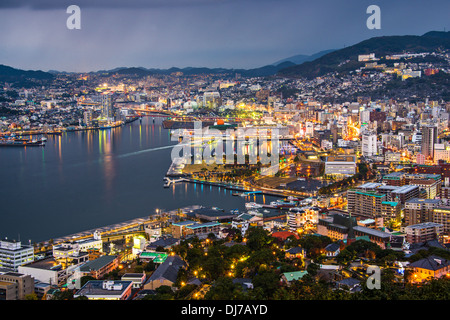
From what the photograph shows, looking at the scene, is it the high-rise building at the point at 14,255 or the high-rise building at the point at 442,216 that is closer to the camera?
the high-rise building at the point at 14,255

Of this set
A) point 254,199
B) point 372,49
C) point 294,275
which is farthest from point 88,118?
point 294,275

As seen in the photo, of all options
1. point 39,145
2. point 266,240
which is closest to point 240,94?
point 39,145

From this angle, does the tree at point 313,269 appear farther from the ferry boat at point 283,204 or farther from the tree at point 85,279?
the ferry boat at point 283,204

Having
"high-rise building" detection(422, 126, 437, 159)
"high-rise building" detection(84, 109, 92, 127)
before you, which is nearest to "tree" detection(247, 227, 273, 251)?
"high-rise building" detection(422, 126, 437, 159)

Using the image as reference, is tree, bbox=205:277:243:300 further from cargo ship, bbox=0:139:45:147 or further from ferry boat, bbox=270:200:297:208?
cargo ship, bbox=0:139:45:147

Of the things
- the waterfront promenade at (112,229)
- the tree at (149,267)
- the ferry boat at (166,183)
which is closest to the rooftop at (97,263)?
the tree at (149,267)

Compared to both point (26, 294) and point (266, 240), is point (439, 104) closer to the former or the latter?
point (266, 240)

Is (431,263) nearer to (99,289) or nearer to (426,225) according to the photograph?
(426,225)

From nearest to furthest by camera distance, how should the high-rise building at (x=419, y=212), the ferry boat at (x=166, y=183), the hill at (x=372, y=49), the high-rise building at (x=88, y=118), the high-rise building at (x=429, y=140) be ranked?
1. the high-rise building at (x=419, y=212)
2. the ferry boat at (x=166, y=183)
3. the high-rise building at (x=429, y=140)
4. the high-rise building at (x=88, y=118)
5. the hill at (x=372, y=49)

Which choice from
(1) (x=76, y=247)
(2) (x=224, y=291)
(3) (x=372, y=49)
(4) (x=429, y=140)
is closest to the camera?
(2) (x=224, y=291)
